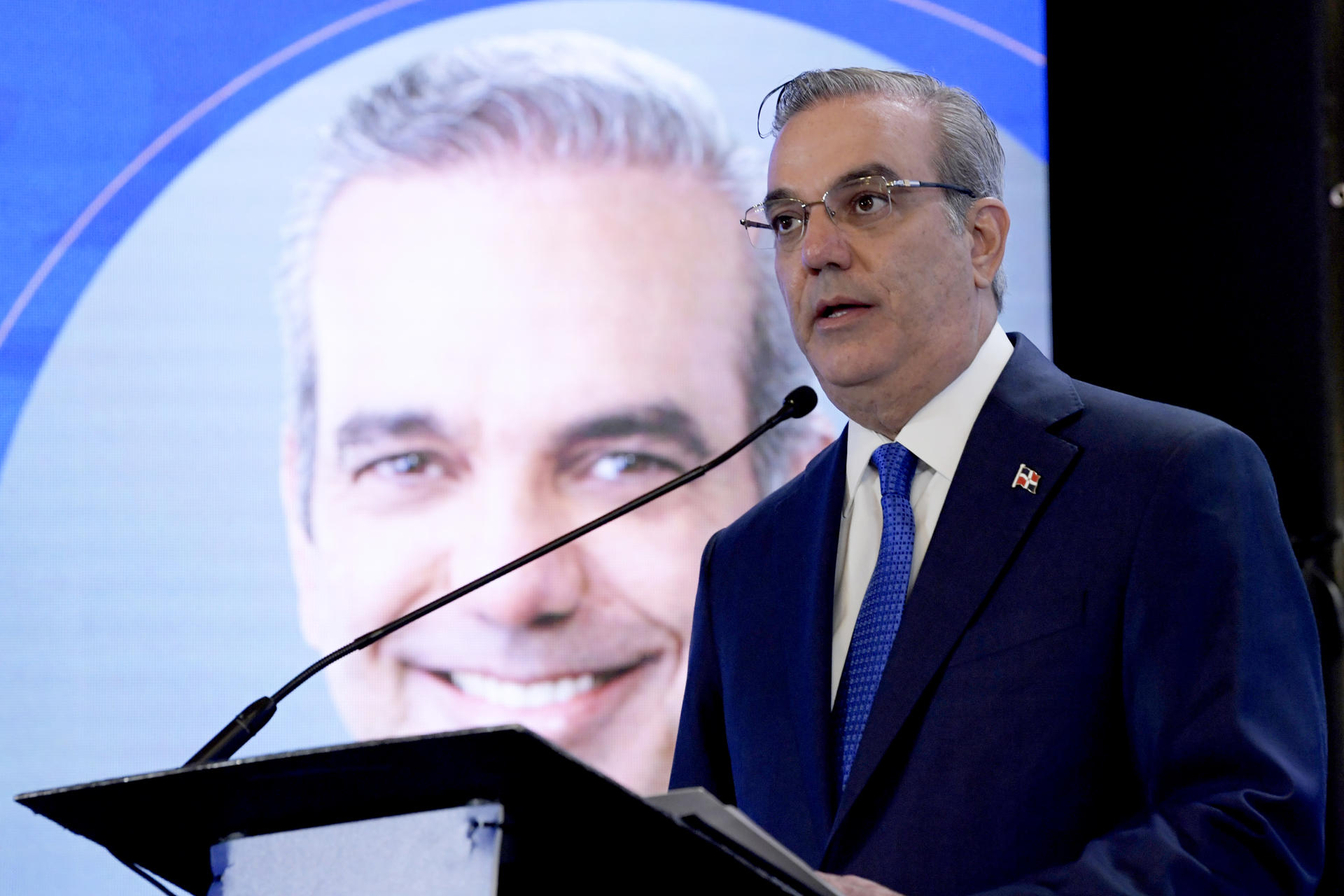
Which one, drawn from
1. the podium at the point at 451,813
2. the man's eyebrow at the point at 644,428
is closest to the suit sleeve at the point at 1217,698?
the podium at the point at 451,813

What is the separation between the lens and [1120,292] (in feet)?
10.9

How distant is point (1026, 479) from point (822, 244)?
1.37 ft

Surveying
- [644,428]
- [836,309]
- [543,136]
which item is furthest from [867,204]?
[543,136]

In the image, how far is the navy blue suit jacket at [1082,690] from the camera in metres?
1.34

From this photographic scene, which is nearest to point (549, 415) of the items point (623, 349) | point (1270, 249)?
point (623, 349)

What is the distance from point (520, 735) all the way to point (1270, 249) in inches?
107

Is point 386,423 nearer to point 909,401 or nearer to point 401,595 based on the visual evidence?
point 401,595

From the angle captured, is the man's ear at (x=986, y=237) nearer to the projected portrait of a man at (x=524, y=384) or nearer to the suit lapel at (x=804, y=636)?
the suit lapel at (x=804, y=636)

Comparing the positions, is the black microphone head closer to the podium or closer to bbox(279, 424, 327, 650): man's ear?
the podium

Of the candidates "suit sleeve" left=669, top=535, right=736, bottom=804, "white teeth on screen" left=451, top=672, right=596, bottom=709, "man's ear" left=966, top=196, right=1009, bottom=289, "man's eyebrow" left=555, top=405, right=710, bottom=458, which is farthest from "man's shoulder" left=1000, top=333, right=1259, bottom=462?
"white teeth on screen" left=451, top=672, right=596, bottom=709

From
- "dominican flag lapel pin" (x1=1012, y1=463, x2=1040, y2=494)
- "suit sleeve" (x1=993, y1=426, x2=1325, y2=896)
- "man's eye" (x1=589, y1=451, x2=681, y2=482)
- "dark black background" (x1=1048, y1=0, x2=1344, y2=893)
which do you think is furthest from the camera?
"dark black background" (x1=1048, y1=0, x2=1344, y2=893)

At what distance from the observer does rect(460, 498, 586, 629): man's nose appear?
110 inches

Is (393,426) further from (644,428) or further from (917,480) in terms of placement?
(917,480)

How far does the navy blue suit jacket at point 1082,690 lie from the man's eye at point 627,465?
44.5 inches
